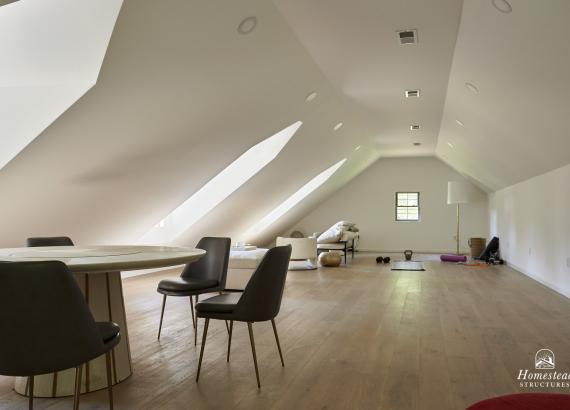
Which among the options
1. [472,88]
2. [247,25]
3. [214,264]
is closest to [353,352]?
[214,264]

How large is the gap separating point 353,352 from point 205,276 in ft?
4.28

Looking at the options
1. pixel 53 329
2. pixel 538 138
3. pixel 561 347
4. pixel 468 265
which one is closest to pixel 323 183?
pixel 468 265

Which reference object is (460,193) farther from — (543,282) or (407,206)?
(543,282)

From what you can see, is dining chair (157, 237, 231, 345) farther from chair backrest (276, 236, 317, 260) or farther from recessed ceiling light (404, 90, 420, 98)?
chair backrest (276, 236, 317, 260)

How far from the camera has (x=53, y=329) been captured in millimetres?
1884

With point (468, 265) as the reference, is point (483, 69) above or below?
above

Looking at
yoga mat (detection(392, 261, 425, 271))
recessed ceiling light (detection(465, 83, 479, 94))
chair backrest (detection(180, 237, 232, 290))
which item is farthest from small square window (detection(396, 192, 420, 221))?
chair backrest (detection(180, 237, 232, 290))

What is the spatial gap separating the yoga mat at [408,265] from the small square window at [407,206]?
3193 millimetres

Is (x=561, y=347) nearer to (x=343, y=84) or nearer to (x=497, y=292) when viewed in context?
(x=497, y=292)

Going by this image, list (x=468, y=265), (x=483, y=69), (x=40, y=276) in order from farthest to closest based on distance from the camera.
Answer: (x=468, y=265) → (x=483, y=69) → (x=40, y=276)

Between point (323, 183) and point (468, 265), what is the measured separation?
3522mm

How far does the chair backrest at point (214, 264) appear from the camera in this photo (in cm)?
385

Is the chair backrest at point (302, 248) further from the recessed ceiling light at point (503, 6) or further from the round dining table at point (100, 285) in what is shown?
the recessed ceiling light at point (503, 6)

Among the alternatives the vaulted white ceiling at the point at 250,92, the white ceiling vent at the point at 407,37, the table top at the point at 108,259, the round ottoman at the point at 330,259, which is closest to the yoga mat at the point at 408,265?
the round ottoman at the point at 330,259
